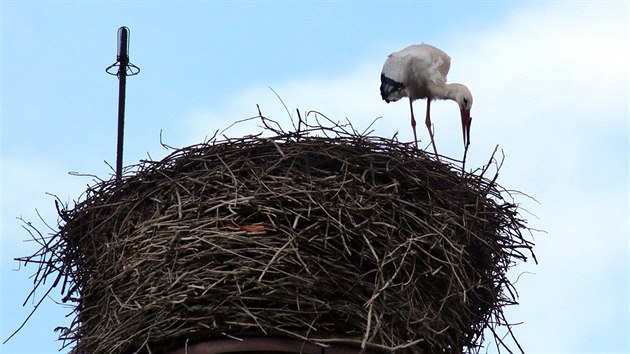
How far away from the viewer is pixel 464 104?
9.88 meters

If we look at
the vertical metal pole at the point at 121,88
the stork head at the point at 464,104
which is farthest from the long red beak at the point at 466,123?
the vertical metal pole at the point at 121,88

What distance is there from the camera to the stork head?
32.2ft

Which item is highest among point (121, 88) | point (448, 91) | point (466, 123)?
point (448, 91)

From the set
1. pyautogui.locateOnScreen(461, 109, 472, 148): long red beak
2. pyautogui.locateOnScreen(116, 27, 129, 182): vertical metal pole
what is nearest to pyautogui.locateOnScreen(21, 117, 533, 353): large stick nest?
pyautogui.locateOnScreen(116, 27, 129, 182): vertical metal pole

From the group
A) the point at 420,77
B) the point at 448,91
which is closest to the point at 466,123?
the point at 448,91

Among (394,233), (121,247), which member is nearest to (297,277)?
(394,233)

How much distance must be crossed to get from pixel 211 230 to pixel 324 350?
0.84m

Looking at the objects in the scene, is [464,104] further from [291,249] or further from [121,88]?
[291,249]

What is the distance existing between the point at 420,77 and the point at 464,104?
0.44 m

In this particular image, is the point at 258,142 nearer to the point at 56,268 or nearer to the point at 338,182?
the point at 338,182

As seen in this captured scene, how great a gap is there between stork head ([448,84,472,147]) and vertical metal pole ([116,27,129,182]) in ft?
10.6

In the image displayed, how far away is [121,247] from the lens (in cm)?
665

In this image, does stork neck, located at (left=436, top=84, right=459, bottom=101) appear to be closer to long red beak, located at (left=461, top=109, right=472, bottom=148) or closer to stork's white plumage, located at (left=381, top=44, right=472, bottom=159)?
stork's white plumage, located at (left=381, top=44, right=472, bottom=159)

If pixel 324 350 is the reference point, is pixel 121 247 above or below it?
above
